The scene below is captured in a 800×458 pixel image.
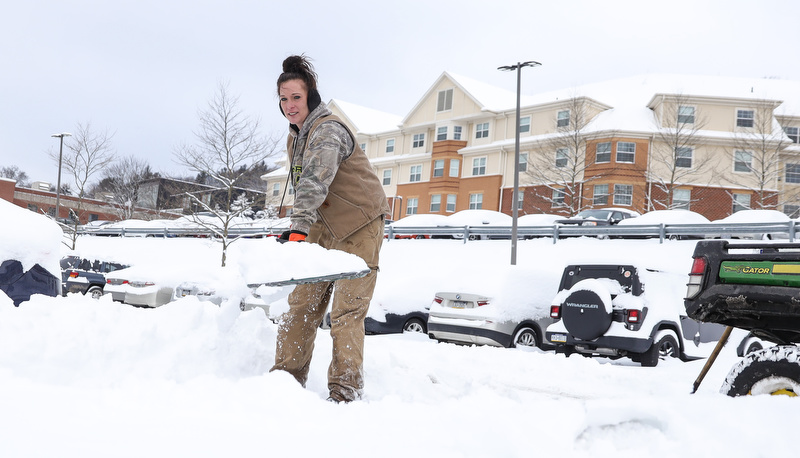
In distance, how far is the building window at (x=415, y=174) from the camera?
146 ft

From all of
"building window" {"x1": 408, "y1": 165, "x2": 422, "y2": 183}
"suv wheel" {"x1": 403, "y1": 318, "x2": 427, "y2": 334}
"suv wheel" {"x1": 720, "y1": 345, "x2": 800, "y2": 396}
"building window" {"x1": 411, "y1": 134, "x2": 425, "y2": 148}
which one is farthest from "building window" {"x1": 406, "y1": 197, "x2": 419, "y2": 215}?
"suv wheel" {"x1": 720, "y1": 345, "x2": 800, "y2": 396}

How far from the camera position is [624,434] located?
2.54 meters

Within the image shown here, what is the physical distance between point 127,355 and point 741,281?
11.4 feet

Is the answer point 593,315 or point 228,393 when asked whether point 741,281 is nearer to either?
point 228,393

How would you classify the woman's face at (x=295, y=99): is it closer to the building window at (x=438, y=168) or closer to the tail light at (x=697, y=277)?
the tail light at (x=697, y=277)

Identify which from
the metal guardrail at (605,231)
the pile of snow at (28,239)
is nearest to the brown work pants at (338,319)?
the pile of snow at (28,239)

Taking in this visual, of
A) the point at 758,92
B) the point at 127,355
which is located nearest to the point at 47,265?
the point at 127,355

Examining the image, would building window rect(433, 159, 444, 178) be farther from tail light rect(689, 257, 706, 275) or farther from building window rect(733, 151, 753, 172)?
tail light rect(689, 257, 706, 275)

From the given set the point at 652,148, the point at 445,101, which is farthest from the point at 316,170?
the point at 445,101

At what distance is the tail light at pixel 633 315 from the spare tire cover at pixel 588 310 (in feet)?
0.94

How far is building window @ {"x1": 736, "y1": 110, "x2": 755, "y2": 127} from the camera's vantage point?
3488cm

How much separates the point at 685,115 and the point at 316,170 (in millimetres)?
36140

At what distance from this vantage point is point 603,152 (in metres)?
34.8

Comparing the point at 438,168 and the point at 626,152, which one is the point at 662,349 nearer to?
the point at 626,152
